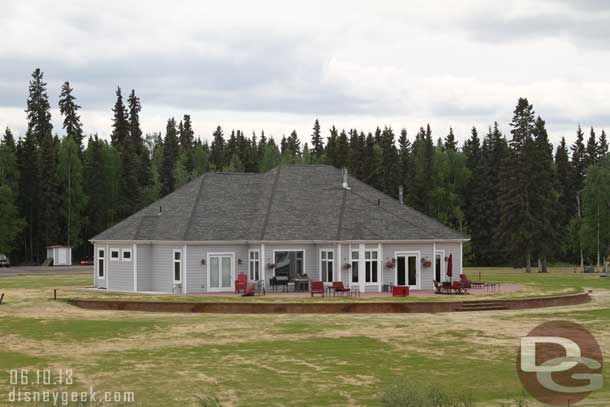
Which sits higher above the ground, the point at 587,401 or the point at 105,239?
the point at 105,239

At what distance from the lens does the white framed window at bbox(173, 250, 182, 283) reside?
40250mm

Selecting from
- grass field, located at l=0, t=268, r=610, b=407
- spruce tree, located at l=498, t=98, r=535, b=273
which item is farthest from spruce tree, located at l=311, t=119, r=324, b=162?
grass field, located at l=0, t=268, r=610, b=407

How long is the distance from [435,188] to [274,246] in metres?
48.8

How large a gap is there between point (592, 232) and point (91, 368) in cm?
5709

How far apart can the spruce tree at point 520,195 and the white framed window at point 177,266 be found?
35.7 metres

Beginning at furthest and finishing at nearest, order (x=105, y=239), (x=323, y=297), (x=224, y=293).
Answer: (x=105, y=239), (x=224, y=293), (x=323, y=297)

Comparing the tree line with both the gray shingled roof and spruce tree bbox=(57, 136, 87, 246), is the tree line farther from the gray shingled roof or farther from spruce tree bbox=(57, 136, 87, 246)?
the gray shingled roof

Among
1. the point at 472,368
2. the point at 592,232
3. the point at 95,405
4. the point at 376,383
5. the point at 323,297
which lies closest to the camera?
the point at 95,405

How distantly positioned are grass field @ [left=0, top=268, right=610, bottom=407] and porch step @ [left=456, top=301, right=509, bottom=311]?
3.88 ft

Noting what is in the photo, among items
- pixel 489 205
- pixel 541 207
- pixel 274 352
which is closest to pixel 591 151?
pixel 489 205

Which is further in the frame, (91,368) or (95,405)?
(91,368)

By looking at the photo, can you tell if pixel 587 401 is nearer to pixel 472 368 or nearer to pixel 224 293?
pixel 472 368

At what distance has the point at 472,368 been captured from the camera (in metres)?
20.2

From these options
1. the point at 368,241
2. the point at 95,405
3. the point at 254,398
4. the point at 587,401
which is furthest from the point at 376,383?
the point at 368,241
